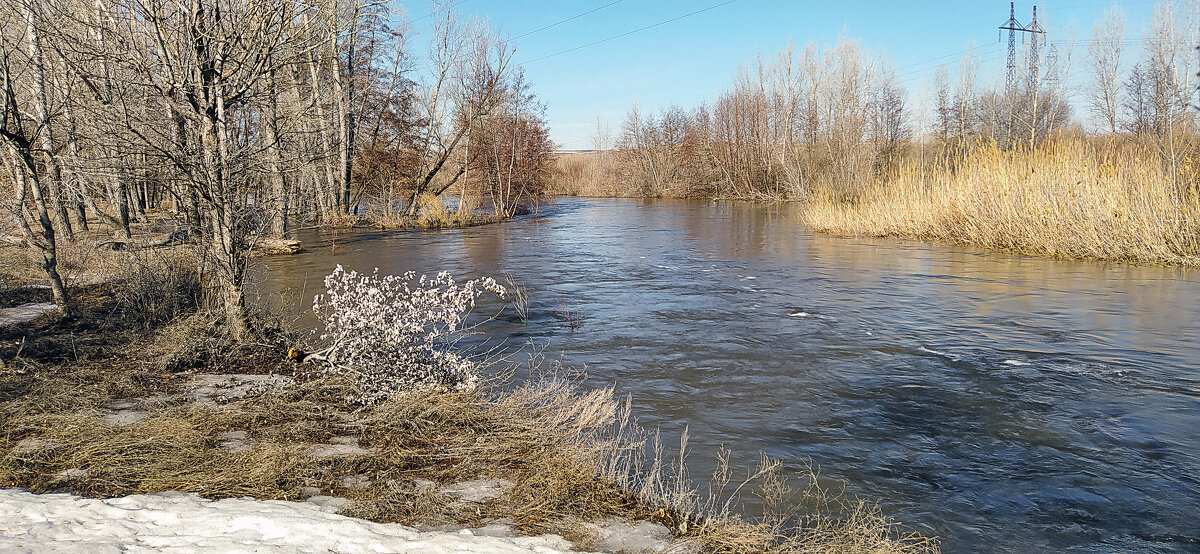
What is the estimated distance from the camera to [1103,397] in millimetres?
6711

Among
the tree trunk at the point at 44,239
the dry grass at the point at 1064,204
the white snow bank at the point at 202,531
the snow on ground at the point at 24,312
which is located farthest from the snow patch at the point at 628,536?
the dry grass at the point at 1064,204

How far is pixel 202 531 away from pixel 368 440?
1460mm

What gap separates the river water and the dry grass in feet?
2.32

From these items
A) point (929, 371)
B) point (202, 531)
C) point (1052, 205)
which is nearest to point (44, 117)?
point (202, 531)

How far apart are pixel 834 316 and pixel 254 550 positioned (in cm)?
838

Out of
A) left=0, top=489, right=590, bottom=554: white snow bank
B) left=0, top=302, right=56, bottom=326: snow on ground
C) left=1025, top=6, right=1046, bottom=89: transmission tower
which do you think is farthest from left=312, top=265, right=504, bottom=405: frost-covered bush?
left=1025, top=6, right=1046, bottom=89: transmission tower

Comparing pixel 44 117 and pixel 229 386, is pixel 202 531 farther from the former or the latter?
pixel 44 117

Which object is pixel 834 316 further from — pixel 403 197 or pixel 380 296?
pixel 403 197

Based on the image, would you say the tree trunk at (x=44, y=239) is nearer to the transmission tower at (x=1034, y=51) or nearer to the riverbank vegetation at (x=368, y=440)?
the riverbank vegetation at (x=368, y=440)

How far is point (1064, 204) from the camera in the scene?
1506 centimetres

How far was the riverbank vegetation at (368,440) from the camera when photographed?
418 centimetres

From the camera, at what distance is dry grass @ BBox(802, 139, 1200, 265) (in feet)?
44.2

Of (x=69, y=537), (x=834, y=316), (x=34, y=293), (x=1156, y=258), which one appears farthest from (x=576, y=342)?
(x=1156, y=258)

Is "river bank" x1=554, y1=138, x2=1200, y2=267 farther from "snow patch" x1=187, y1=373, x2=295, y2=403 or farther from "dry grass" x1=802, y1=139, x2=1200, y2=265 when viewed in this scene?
A: "snow patch" x1=187, y1=373, x2=295, y2=403
